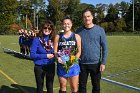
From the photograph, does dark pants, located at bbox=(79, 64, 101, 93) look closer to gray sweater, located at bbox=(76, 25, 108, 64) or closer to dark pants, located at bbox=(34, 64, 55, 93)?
gray sweater, located at bbox=(76, 25, 108, 64)

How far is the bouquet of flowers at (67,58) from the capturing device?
603 centimetres

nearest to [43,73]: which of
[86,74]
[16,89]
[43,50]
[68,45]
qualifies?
[43,50]

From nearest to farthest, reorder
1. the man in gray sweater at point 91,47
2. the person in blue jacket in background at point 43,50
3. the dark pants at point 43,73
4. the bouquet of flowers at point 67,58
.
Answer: the bouquet of flowers at point 67,58, the man in gray sweater at point 91,47, the person in blue jacket in background at point 43,50, the dark pants at point 43,73

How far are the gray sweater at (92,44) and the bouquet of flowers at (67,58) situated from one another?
47cm

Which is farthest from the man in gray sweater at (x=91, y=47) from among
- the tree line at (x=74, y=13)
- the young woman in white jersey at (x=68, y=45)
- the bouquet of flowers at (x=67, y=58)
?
the tree line at (x=74, y=13)

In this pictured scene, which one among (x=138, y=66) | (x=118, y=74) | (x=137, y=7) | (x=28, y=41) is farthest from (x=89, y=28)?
(x=137, y=7)

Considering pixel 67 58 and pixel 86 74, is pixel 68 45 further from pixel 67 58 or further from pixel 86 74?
pixel 86 74

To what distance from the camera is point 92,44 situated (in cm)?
650

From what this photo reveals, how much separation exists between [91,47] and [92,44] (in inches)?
2.4

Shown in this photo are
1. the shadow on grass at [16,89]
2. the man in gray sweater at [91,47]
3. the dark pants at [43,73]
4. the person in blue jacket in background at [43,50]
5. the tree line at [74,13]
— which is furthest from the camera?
the tree line at [74,13]

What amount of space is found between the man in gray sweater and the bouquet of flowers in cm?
48

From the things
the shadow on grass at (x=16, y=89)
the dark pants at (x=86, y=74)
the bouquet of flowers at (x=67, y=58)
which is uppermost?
the bouquet of flowers at (x=67, y=58)

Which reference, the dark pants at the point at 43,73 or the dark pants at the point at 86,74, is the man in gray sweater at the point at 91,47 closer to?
the dark pants at the point at 86,74

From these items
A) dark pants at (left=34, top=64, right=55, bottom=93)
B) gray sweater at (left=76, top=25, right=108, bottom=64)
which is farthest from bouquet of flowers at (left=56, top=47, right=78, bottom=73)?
dark pants at (left=34, top=64, right=55, bottom=93)
